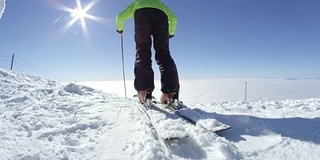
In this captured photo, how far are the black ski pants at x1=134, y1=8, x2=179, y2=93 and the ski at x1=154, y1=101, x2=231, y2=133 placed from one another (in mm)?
262

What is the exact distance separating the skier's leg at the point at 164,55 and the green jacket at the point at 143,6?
0.15 m

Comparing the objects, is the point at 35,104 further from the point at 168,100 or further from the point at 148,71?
the point at 168,100

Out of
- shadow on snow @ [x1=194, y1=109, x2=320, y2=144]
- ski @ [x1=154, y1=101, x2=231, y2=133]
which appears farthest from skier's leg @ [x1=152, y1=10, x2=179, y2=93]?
shadow on snow @ [x1=194, y1=109, x2=320, y2=144]

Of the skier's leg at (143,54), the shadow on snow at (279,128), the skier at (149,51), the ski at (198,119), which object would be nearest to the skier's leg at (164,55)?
the skier at (149,51)

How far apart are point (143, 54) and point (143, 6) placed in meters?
0.76

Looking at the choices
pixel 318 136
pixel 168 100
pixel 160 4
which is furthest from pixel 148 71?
Result: pixel 318 136

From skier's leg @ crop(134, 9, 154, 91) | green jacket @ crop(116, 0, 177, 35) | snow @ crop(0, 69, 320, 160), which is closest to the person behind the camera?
snow @ crop(0, 69, 320, 160)

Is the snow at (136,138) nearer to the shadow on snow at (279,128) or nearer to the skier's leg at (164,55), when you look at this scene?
the shadow on snow at (279,128)

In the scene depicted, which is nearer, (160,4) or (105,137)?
(105,137)

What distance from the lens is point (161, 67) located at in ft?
11.0

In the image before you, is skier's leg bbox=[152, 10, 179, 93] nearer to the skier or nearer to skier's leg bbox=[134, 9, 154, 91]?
the skier

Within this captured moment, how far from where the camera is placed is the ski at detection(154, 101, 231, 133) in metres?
1.96

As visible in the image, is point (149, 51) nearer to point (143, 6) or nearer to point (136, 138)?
point (143, 6)

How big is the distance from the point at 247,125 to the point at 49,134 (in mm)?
1857
